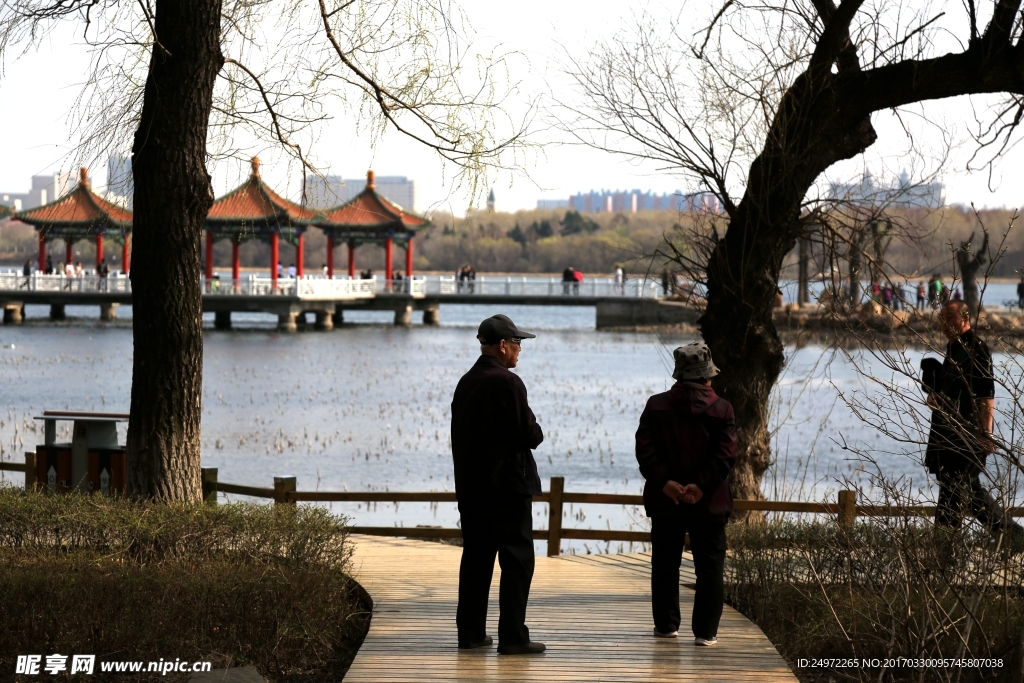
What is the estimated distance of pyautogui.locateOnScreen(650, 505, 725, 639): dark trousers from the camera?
5.57m

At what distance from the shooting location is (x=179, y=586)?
5.39 meters

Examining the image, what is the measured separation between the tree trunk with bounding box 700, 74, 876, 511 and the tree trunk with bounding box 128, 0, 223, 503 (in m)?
4.19

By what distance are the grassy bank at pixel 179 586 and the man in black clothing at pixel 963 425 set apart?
120 inches

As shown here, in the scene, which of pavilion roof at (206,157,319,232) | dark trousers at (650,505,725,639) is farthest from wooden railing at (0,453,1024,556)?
pavilion roof at (206,157,319,232)

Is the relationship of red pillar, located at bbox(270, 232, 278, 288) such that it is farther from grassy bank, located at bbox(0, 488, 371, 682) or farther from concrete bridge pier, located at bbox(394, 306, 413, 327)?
grassy bank, located at bbox(0, 488, 371, 682)

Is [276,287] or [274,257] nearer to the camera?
[276,287]

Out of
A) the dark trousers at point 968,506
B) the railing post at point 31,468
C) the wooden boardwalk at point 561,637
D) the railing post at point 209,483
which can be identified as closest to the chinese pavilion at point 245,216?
the railing post at point 31,468

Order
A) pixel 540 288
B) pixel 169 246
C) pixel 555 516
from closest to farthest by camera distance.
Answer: pixel 169 246, pixel 555 516, pixel 540 288

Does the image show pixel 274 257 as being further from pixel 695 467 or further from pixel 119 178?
pixel 695 467

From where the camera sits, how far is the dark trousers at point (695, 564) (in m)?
5.57

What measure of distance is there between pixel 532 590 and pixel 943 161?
4831mm

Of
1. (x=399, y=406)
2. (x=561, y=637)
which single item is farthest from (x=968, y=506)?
(x=399, y=406)

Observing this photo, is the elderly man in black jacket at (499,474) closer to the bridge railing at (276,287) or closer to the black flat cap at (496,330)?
the black flat cap at (496,330)

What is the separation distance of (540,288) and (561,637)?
159 feet
